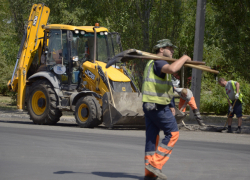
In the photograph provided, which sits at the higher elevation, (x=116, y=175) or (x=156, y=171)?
(x=156, y=171)

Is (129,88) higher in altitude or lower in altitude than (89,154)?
higher

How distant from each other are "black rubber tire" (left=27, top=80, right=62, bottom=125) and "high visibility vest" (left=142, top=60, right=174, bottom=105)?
28.3 feet

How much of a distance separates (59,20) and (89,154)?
1553cm

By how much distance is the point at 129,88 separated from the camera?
1398 cm

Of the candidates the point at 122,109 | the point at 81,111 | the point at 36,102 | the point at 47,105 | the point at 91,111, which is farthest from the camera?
the point at 36,102

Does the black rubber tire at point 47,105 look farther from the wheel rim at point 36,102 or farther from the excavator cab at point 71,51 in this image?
the excavator cab at point 71,51

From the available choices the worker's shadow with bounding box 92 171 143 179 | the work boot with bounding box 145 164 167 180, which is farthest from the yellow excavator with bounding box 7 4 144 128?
the work boot with bounding box 145 164 167 180

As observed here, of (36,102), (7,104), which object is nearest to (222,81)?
(36,102)

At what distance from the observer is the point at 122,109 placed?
13.1m

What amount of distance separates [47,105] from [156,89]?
9.00 m

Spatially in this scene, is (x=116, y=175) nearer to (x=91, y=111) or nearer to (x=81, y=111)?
(x=91, y=111)

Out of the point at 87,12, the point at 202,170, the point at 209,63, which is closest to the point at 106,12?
the point at 87,12

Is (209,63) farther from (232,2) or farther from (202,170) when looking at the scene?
(202,170)

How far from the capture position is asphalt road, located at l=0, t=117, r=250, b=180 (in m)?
6.28
